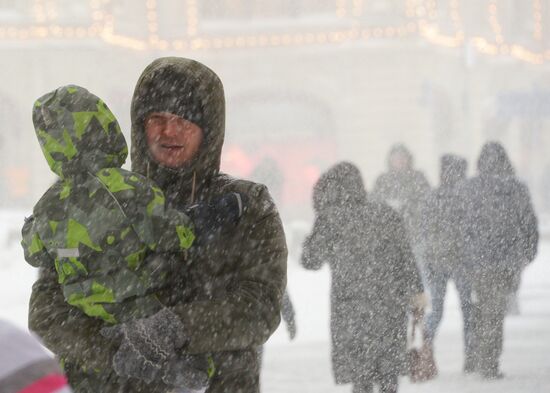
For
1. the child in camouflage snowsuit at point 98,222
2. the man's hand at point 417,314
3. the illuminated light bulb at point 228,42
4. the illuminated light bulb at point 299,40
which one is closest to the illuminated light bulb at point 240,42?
the illuminated light bulb at point 228,42

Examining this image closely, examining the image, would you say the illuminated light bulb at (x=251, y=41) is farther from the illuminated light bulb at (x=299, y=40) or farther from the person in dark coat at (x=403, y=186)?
the person in dark coat at (x=403, y=186)

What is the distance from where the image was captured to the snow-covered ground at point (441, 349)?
6.32 meters

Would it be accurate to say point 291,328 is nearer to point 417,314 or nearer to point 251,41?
point 417,314

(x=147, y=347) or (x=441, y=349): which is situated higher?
(x=147, y=347)

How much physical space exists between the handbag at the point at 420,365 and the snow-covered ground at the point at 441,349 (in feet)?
0.19

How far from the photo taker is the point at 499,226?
6664 millimetres

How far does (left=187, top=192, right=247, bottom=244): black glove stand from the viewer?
1.85 m

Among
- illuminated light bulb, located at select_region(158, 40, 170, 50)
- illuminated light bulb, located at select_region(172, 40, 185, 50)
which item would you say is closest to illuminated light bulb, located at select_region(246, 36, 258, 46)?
illuminated light bulb, located at select_region(172, 40, 185, 50)

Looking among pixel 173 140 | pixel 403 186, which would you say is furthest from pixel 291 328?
pixel 173 140

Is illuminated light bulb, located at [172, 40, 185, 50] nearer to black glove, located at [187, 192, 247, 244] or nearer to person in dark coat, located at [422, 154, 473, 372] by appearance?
person in dark coat, located at [422, 154, 473, 372]

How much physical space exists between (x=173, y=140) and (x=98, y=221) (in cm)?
25

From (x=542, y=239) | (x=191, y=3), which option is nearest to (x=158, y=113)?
(x=542, y=239)

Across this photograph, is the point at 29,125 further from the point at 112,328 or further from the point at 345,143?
the point at 112,328

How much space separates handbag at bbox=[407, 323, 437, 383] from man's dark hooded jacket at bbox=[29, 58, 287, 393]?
445 cm
